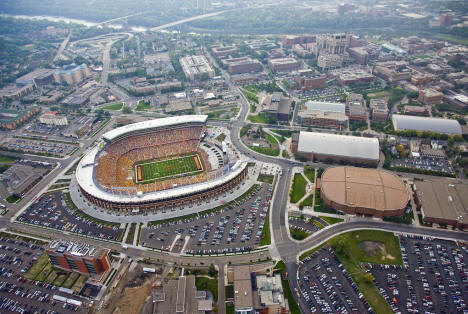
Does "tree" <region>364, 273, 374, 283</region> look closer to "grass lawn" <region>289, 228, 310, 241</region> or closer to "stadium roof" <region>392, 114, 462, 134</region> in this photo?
"grass lawn" <region>289, 228, 310, 241</region>

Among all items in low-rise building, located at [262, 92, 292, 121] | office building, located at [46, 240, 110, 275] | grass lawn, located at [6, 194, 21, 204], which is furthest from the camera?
low-rise building, located at [262, 92, 292, 121]

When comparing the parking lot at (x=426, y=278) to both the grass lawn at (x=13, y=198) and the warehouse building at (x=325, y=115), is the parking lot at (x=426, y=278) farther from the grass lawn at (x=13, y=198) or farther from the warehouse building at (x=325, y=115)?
the grass lawn at (x=13, y=198)

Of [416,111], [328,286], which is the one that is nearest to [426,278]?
[328,286]

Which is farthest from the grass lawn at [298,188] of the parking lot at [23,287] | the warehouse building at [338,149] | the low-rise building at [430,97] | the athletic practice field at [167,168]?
the low-rise building at [430,97]

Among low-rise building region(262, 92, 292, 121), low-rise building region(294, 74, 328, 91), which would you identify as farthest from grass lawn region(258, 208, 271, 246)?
low-rise building region(294, 74, 328, 91)

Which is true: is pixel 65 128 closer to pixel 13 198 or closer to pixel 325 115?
pixel 13 198

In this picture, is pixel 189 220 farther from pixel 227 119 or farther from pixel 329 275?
pixel 227 119

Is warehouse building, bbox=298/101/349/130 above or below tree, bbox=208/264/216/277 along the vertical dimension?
above
